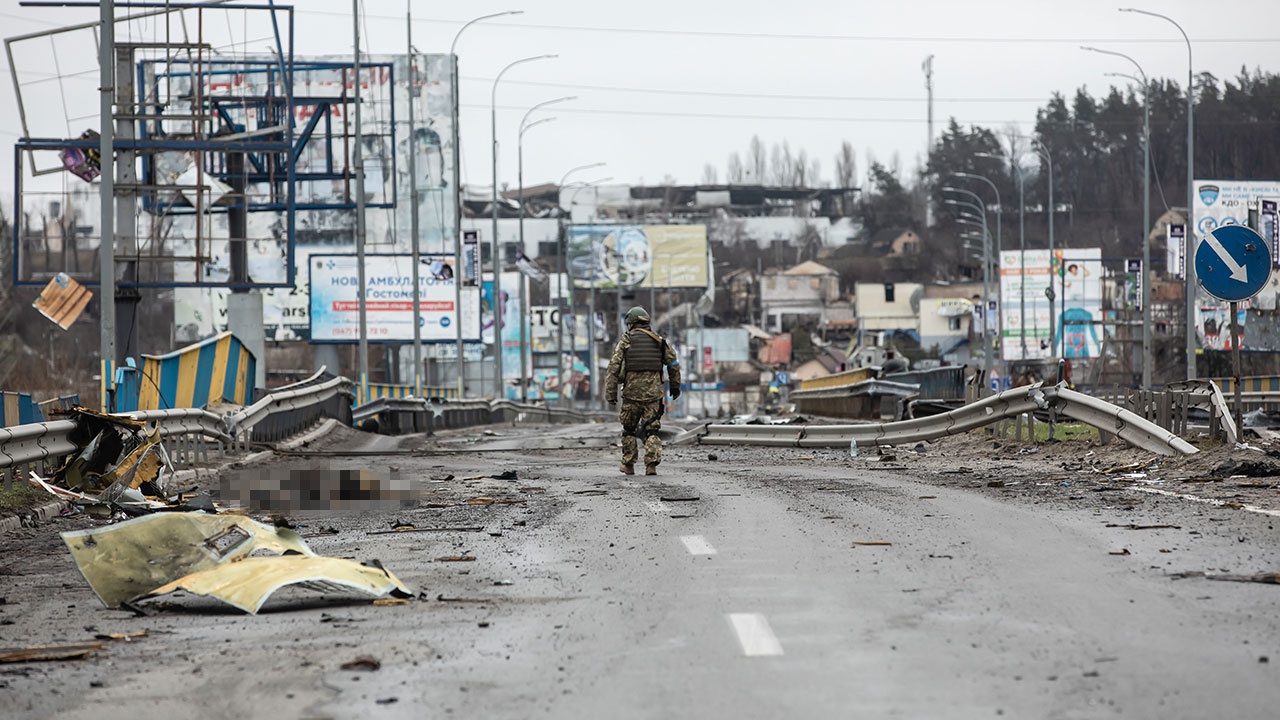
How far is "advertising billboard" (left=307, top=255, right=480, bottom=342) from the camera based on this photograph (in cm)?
6028

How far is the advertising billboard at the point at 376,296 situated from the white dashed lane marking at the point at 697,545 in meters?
50.2

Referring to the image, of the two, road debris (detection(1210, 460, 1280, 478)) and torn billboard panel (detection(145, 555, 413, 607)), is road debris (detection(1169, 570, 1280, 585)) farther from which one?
road debris (detection(1210, 460, 1280, 478))

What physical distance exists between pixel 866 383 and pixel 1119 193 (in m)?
113

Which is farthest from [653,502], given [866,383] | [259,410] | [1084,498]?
[866,383]

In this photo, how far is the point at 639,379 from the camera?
1873cm

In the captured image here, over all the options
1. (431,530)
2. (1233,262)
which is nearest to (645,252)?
(1233,262)

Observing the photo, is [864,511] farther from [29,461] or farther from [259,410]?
[259,410]

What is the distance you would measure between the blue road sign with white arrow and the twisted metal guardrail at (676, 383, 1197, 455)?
1522mm

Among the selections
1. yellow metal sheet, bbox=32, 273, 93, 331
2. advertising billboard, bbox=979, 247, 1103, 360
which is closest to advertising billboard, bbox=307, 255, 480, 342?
advertising billboard, bbox=979, 247, 1103, 360

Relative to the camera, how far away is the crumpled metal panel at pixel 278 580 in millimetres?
7852

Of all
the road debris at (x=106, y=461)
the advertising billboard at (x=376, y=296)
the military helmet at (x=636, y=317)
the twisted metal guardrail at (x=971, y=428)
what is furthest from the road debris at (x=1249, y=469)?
the advertising billboard at (x=376, y=296)

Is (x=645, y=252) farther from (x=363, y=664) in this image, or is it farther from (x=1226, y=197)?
(x=363, y=664)

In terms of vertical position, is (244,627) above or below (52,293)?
below

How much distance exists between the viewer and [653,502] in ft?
44.1
